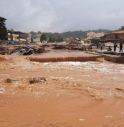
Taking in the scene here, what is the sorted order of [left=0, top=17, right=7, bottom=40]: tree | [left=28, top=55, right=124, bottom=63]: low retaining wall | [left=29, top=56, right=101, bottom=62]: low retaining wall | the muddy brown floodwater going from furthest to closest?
1. [left=0, top=17, right=7, bottom=40]: tree
2. [left=29, top=56, right=101, bottom=62]: low retaining wall
3. [left=28, top=55, right=124, bottom=63]: low retaining wall
4. the muddy brown floodwater

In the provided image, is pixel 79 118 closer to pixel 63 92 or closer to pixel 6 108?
pixel 6 108

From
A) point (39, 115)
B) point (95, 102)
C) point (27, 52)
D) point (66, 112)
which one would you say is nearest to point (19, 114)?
point (39, 115)

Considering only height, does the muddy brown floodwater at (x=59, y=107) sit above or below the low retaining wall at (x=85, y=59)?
above

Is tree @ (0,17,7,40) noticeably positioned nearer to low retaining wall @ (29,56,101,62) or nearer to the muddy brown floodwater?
low retaining wall @ (29,56,101,62)

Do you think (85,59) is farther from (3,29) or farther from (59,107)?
(3,29)

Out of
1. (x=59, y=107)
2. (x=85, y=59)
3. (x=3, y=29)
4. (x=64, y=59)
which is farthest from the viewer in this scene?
(x=3, y=29)

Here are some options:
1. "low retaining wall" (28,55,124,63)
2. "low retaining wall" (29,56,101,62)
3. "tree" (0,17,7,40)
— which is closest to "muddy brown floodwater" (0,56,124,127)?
"low retaining wall" (28,55,124,63)

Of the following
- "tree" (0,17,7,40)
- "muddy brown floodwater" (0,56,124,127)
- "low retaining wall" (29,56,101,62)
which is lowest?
"low retaining wall" (29,56,101,62)

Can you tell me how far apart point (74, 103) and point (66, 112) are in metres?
1.32

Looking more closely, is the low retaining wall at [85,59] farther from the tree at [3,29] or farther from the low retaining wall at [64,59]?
the tree at [3,29]

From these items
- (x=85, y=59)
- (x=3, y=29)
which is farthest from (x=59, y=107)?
(x=3, y=29)

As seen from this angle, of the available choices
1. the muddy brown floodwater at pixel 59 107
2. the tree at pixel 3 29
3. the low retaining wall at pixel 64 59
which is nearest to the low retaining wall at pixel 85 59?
the low retaining wall at pixel 64 59

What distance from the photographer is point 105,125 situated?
792 centimetres

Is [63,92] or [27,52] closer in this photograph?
[63,92]
